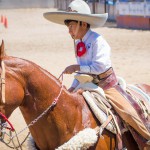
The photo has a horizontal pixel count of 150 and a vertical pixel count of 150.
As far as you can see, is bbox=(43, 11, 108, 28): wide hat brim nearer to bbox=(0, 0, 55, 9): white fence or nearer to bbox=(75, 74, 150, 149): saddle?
bbox=(75, 74, 150, 149): saddle

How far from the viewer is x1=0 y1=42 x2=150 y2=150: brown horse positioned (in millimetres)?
3549

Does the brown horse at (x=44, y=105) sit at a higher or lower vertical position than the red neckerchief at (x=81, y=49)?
lower

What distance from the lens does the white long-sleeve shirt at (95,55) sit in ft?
14.1

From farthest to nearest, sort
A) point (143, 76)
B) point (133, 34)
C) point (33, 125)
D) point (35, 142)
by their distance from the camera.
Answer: point (133, 34) < point (143, 76) < point (35, 142) < point (33, 125)

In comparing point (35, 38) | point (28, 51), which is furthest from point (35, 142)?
point (35, 38)

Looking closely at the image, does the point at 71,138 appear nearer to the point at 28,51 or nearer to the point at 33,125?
the point at 33,125

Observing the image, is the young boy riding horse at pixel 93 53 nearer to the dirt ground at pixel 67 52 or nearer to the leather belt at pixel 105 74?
the leather belt at pixel 105 74

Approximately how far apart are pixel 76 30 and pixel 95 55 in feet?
1.02

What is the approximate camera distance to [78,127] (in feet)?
13.3

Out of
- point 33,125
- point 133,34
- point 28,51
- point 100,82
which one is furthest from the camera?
point 133,34

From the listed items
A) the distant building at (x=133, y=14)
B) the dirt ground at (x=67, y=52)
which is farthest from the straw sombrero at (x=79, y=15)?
the distant building at (x=133, y=14)

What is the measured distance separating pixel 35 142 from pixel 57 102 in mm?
500

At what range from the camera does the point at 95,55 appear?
4309 mm

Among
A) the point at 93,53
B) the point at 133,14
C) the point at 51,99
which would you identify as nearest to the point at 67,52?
the point at 133,14
